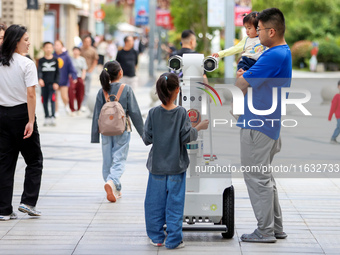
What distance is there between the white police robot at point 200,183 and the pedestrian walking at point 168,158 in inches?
11.0

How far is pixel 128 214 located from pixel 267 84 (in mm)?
2183

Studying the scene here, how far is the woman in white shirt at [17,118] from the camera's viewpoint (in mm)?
6805

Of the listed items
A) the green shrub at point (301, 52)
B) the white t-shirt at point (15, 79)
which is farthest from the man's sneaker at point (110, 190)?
the green shrub at point (301, 52)

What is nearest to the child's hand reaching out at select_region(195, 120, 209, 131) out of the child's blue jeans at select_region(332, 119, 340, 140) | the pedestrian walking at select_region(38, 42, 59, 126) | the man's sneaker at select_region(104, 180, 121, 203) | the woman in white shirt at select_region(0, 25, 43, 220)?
the woman in white shirt at select_region(0, 25, 43, 220)

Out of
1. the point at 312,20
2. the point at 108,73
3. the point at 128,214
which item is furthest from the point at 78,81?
the point at 312,20

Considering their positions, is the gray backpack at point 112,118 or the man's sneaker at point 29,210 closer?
the man's sneaker at point 29,210

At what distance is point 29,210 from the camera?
23.0ft

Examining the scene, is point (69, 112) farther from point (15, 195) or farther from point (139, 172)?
point (15, 195)

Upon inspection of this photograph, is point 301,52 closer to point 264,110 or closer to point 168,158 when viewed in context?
point 264,110

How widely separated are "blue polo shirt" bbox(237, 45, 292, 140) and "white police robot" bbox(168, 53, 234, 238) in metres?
0.40

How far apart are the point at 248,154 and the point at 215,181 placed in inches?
15.7

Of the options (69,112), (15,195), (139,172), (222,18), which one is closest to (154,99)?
(69,112)

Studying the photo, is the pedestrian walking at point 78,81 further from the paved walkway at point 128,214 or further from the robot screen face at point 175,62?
the robot screen face at point 175,62

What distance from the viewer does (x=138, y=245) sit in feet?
19.8
